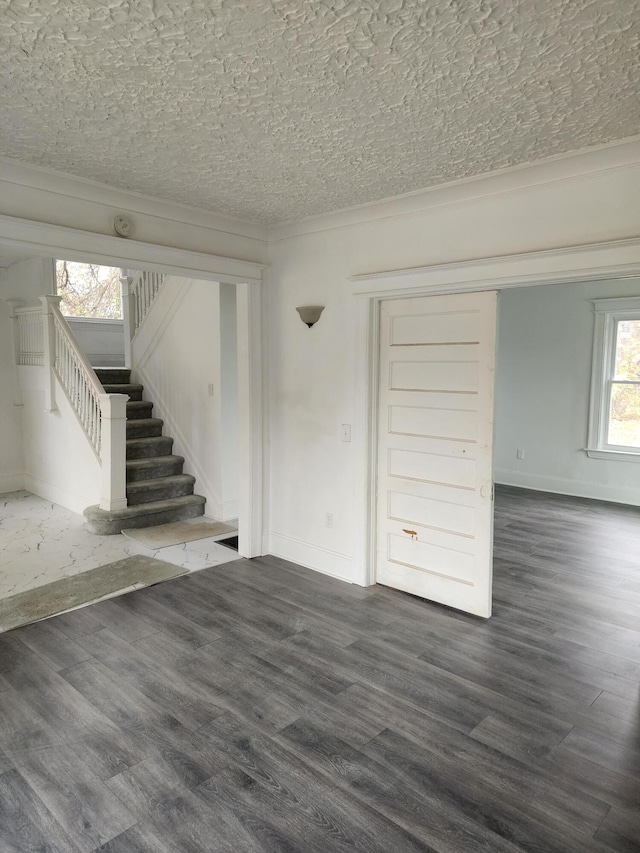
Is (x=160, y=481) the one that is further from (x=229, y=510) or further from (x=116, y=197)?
(x=116, y=197)

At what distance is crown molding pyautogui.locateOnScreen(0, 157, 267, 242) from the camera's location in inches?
119

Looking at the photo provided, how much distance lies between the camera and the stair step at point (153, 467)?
579 cm

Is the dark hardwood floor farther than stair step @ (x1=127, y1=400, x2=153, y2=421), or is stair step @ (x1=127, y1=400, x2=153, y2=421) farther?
stair step @ (x1=127, y1=400, x2=153, y2=421)

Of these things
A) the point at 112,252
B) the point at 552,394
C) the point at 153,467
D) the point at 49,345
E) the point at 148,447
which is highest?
the point at 112,252

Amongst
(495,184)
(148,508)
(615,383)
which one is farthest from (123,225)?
(615,383)

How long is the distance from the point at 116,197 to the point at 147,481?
10.5 feet

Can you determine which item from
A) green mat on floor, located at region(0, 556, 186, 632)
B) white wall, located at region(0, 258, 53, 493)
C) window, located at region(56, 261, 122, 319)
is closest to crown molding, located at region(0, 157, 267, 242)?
green mat on floor, located at region(0, 556, 186, 632)

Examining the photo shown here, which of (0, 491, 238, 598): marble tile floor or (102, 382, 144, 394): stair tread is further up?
(102, 382, 144, 394): stair tread

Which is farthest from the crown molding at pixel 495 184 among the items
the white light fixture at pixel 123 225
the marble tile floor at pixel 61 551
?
the marble tile floor at pixel 61 551

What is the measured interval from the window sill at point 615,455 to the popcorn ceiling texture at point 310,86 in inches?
184

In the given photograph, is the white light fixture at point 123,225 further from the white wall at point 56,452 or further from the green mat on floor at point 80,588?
Answer: the white wall at point 56,452

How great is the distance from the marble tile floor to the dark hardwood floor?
0.63m

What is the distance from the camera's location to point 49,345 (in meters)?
6.04

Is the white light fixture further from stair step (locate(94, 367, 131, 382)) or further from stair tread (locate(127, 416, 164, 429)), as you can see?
stair step (locate(94, 367, 131, 382))
